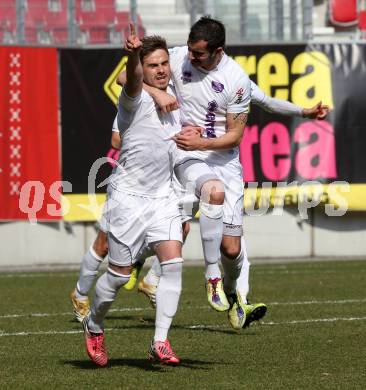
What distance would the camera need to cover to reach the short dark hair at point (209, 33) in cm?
821

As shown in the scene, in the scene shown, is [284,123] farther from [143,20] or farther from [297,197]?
[143,20]

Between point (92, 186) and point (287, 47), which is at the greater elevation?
point (287, 47)

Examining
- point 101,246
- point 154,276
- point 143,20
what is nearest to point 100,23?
point 143,20

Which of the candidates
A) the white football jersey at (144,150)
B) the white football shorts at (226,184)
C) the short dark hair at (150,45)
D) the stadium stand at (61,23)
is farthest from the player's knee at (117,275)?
the stadium stand at (61,23)

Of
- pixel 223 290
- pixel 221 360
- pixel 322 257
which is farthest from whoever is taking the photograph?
pixel 322 257

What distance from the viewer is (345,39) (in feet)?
61.4

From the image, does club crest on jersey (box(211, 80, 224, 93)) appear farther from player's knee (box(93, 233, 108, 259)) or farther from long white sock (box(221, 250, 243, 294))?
player's knee (box(93, 233, 108, 259))

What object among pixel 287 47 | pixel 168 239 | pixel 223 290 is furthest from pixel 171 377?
pixel 287 47

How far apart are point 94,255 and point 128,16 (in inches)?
375

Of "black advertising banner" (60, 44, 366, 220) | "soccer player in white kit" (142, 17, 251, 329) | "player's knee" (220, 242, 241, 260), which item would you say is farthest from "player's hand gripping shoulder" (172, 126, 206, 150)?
"black advertising banner" (60, 44, 366, 220)

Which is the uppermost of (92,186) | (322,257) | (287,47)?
(287,47)

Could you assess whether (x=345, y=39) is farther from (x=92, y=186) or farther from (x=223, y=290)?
(x=223, y=290)

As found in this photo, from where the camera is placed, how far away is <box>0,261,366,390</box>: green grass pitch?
6848mm

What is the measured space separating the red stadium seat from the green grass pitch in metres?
9.51
